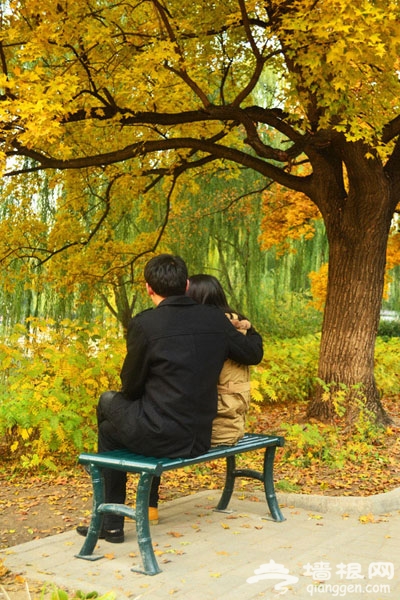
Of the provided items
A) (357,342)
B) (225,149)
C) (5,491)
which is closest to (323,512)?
(5,491)

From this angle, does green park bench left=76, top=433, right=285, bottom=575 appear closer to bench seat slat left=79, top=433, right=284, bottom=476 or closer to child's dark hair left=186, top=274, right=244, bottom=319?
bench seat slat left=79, top=433, right=284, bottom=476

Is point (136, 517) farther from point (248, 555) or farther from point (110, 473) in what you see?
point (248, 555)

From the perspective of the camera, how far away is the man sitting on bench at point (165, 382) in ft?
12.8

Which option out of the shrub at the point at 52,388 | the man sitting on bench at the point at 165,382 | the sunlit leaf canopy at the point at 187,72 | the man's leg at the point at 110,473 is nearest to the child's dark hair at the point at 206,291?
the man sitting on bench at the point at 165,382

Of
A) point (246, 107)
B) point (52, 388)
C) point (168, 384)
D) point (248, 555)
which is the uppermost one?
point (246, 107)

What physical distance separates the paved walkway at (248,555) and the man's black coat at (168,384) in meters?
0.57

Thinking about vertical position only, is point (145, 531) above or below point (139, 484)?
below

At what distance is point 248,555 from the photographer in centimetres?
398

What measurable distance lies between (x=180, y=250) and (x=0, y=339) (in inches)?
175

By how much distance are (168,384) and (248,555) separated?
0.98m

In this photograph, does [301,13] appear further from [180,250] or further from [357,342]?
[180,250]

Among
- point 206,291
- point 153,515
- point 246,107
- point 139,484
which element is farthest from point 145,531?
point 246,107

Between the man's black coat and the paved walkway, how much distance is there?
1.85 ft

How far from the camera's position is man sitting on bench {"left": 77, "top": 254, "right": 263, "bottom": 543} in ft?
12.8
